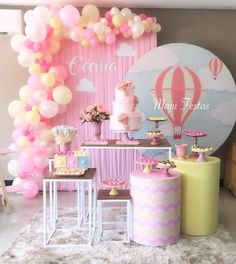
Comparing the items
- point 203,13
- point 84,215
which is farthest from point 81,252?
point 203,13

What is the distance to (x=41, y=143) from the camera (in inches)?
182

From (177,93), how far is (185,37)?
0.83 m

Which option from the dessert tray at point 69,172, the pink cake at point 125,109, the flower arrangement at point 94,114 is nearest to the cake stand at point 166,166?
the pink cake at point 125,109

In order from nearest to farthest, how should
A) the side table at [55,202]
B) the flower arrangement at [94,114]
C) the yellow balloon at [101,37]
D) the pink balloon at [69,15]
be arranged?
the side table at [55,202] → the flower arrangement at [94,114] → the pink balloon at [69,15] → the yellow balloon at [101,37]

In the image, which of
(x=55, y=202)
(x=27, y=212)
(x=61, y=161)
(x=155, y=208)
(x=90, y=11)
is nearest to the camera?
(x=155, y=208)

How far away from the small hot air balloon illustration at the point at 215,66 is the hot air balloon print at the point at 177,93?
0.71 feet

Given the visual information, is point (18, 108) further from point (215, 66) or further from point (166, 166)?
point (215, 66)

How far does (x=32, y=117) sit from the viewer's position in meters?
4.52

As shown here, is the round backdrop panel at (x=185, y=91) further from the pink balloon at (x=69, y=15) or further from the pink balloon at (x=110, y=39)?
the pink balloon at (x=69, y=15)

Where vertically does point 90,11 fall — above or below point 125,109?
above

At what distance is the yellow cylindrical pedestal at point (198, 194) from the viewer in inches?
138

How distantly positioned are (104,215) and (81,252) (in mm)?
984

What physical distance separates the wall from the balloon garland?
1.64 ft

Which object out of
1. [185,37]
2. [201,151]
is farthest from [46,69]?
[201,151]
